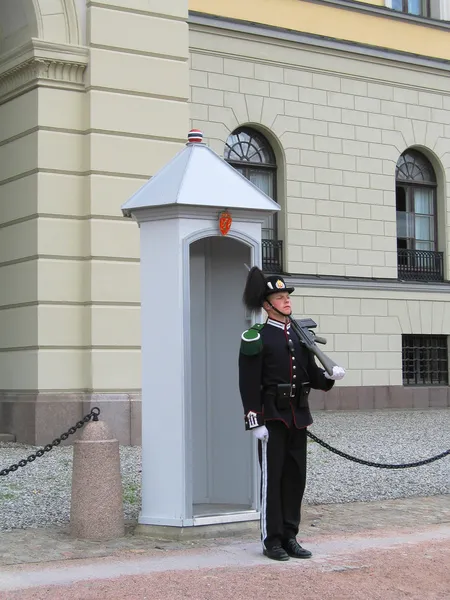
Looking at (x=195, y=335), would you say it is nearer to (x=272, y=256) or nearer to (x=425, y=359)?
(x=272, y=256)

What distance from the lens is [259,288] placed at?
7.79 metres

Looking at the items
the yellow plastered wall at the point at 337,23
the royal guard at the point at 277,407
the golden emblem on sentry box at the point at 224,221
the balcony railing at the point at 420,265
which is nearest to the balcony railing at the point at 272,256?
the balcony railing at the point at 420,265

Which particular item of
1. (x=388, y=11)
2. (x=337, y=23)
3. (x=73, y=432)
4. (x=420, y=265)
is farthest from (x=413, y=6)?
(x=73, y=432)

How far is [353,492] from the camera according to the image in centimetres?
1054

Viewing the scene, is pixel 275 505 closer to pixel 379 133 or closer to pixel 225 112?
pixel 225 112

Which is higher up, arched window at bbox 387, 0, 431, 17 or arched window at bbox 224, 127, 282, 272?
arched window at bbox 387, 0, 431, 17

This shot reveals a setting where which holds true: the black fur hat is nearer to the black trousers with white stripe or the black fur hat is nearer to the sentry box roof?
the sentry box roof

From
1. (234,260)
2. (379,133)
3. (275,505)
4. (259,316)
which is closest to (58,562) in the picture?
(275,505)

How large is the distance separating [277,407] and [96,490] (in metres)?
1.59

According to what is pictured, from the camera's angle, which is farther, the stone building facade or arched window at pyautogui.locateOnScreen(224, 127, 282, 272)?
arched window at pyautogui.locateOnScreen(224, 127, 282, 272)

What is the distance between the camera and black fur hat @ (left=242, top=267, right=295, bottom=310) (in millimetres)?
7766

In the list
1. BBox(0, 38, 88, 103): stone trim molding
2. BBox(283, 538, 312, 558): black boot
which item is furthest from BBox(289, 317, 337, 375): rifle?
BBox(0, 38, 88, 103): stone trim molding

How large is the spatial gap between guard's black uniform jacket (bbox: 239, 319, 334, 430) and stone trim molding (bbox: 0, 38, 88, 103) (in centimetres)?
717

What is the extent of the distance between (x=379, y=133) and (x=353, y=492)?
469 inches
